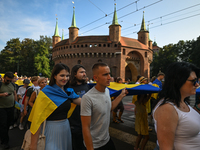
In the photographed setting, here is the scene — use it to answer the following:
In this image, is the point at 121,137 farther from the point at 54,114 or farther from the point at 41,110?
the point at 41,110

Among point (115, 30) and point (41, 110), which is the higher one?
point (115, 30)

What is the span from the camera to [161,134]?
4.46ft

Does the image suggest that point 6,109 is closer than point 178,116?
No

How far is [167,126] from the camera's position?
4.36 feet

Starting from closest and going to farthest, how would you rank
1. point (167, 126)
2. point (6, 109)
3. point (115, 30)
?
point (167, 126), point (6, 109), point (115, 30)

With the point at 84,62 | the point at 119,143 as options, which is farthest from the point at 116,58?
the point at 119,143

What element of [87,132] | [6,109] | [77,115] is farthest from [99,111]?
[6,109]

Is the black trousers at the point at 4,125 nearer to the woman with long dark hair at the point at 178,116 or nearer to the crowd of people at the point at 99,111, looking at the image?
the crowd of people at the point at 99,111

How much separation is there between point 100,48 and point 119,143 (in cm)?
3270

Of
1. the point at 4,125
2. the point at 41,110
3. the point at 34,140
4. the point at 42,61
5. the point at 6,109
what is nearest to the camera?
the point at 34,140

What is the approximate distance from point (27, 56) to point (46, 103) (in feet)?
180

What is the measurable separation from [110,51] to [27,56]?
1247 inches

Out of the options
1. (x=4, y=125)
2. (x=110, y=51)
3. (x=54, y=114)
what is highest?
(x=110, y=51)

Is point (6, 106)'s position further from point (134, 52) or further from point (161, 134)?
point (134, 52)
